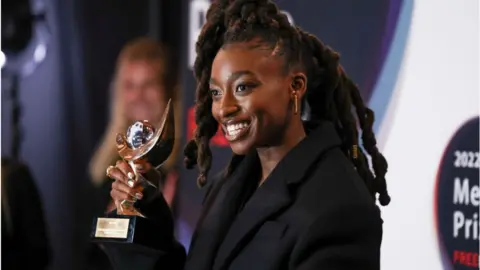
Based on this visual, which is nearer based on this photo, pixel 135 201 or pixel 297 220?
pixel 297 220

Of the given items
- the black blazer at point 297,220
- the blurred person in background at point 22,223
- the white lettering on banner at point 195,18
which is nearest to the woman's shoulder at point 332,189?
the black blazer at point 297,220

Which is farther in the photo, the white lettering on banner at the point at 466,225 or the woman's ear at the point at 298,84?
the white lettering on banner at the point at 466,225

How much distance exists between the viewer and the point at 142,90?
2.58 metres

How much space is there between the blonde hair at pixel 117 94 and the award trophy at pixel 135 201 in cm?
134

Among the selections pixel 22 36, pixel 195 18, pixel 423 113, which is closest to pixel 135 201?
pixel 423 113

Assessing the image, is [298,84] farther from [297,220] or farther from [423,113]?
[423,113]

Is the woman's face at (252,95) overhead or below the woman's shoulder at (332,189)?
overhead

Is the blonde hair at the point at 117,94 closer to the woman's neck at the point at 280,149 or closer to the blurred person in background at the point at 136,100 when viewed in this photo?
the blurred person in background at the point at 136,100

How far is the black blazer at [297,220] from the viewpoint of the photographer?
3.36 feet

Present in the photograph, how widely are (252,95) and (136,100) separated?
153cm

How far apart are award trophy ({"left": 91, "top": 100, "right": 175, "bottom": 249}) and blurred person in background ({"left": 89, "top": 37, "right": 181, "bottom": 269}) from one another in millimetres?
1238

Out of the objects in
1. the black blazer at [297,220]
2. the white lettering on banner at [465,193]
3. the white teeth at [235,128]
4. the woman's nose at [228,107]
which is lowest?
the white lettering on banner at [465,193]

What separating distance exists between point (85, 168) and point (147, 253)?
152 cm

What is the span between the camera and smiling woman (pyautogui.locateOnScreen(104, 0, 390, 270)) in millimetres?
1044
